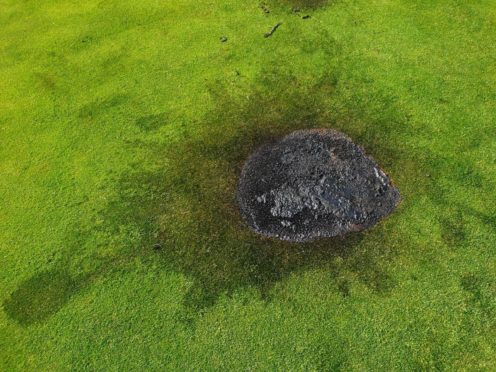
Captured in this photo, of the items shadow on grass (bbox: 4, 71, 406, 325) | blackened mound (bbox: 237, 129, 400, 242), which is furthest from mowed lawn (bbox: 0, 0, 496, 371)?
blackened mound (bbox: 237, 129, 400, 242)

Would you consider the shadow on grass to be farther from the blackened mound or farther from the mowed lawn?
the blackened mound

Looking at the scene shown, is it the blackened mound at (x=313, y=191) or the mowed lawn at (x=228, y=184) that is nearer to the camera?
the mowed lawn at (x=228, y=184)

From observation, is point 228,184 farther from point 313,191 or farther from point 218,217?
point 313,191

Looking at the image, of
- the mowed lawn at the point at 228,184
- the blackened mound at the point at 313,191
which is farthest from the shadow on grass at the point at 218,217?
the blackened mound at the point at 313,191

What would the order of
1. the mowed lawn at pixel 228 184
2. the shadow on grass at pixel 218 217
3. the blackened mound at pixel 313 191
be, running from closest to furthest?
the mowed lawn at pixel 228 184 < the shadow on grass at pixel 218 217 < the blackened mound at pixel 313 191

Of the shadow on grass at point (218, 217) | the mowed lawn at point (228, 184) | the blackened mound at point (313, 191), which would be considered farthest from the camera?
the blackened mound at point (313, 191)

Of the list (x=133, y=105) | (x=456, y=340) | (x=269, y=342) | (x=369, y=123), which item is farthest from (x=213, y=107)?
(x=456, y=340)

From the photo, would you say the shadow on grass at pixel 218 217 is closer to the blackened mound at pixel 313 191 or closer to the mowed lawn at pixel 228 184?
the mowed lawn at pixel 228 184
